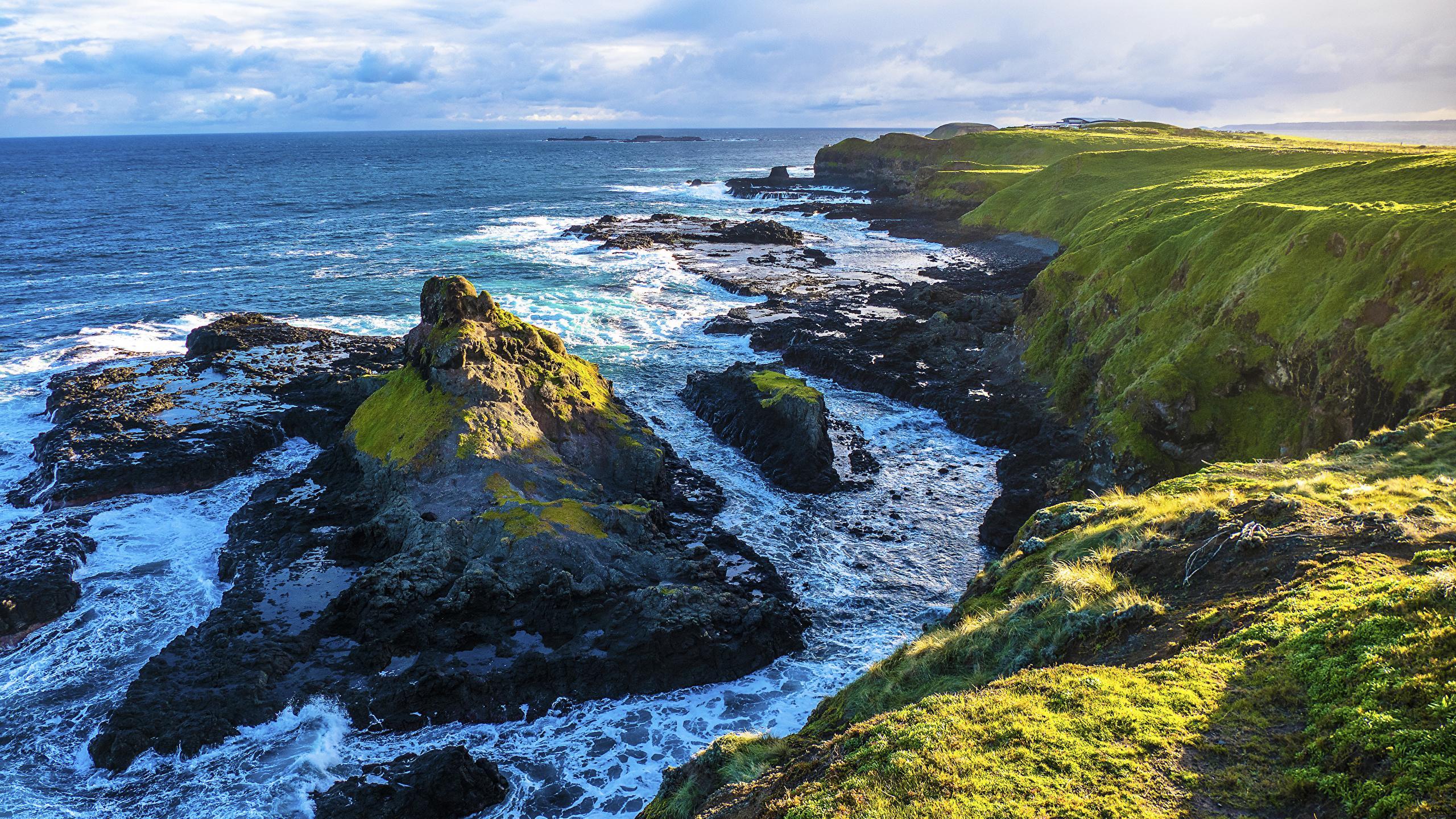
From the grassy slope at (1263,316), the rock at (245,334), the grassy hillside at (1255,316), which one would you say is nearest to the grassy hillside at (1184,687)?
the grassy slope at (1263,316)

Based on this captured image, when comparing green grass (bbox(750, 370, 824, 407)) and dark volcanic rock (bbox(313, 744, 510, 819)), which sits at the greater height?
green grass (bbox(750, 370, 824, 407))

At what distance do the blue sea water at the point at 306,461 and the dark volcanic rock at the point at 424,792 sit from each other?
47 cm

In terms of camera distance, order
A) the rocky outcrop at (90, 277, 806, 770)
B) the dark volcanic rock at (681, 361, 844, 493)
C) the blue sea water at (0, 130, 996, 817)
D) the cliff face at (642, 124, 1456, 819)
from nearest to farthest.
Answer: the cliff face at (642, 124, 1456, 819) → the blue sea water at (0, 130, 996, 817) → the rocky outcrop at (90, 277, 806, 770) → the dark volcanic rock at (681, 361, 844, 493)

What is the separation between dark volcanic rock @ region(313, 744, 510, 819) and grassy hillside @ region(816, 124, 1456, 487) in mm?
23646

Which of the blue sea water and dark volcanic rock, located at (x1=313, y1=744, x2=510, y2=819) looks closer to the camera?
dark volcanic rock, located at (x1=313, y1=744, x2=510, y2=819)

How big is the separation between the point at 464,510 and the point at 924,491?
58.6 ft

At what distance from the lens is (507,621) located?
21984 millimetres

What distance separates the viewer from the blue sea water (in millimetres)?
17812

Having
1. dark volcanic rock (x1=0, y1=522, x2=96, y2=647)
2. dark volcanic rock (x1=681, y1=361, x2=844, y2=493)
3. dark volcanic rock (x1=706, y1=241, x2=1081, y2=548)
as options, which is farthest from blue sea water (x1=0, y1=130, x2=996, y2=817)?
dark volcanic rock (x1=706, y1=241, x2=1081, y2=548)

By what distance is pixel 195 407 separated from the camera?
3800cm

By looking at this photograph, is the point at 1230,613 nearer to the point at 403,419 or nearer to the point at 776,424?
the point at 776,424

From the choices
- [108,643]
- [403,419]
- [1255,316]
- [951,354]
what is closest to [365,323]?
[403,419]

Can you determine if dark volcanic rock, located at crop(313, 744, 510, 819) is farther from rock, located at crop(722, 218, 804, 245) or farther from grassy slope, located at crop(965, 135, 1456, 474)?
rock, located at crop(722, 218, 804, 245)

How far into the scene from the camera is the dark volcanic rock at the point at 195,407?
3125cm
